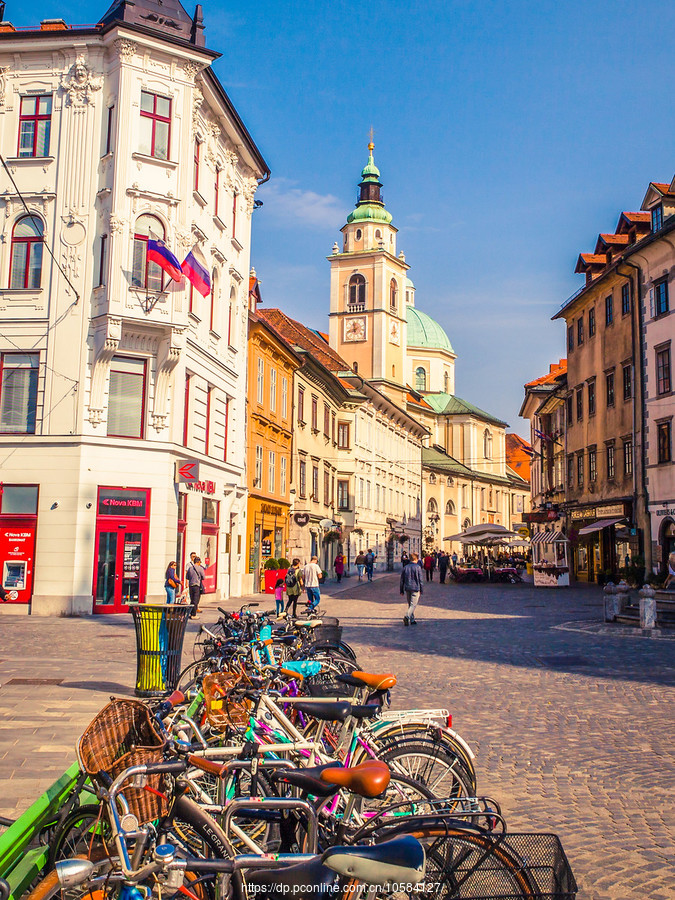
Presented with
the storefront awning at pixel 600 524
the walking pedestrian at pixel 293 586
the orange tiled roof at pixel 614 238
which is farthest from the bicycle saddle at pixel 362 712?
the orange tiled roof at pixel 614 238

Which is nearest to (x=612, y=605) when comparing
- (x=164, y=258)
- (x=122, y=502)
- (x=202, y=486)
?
(x=202, y=486)

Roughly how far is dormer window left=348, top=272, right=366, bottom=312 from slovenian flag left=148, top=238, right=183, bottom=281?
6562 centimetres

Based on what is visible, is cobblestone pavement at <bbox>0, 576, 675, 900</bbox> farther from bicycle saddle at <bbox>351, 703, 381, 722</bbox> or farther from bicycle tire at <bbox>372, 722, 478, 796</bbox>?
bicycle saddle at <bbox>351, 703, 381, 722</bbox>

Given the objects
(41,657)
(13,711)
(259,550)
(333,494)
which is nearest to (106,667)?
(41,657)

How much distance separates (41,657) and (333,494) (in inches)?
1651

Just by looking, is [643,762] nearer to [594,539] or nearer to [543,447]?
[594,539]

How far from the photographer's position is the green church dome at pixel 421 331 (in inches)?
4510

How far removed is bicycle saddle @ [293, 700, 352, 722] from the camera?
17.1 feet

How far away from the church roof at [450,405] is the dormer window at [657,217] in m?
74.0

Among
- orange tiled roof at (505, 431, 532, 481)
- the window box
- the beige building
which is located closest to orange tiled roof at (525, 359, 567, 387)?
the beige building

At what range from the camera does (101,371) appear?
2512cm

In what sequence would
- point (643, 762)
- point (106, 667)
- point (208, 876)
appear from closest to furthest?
1. point (208, 876)
2. point (643, 762)
3. point (106, 667)

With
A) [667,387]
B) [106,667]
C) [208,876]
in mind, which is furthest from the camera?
[667,387]

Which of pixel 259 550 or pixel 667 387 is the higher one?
pixel 667 387
